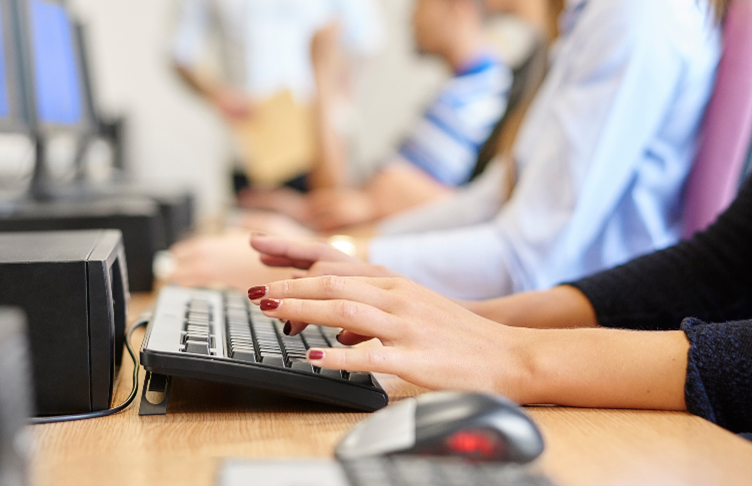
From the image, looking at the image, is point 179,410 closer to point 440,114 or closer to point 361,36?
point 440,114

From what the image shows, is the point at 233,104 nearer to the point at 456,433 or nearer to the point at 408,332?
the point at 408,332

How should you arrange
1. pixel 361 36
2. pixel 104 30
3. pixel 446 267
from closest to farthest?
pixel 446 267 → pixel 361 36 → pixel 104 30

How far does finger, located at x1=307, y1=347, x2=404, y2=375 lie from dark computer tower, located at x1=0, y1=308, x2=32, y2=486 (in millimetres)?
192

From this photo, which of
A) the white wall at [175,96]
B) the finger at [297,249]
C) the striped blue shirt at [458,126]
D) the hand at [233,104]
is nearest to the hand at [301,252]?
the finger at [297,249]

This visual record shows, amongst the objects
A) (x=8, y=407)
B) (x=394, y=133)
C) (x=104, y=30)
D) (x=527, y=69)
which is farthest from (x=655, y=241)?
(x=104, y=30)

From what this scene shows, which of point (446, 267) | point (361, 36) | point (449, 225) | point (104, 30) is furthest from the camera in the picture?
point (104, 30)

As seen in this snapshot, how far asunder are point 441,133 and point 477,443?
5.01 feet

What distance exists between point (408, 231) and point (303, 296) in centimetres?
85

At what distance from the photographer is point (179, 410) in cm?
46

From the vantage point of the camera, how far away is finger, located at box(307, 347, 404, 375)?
44cm

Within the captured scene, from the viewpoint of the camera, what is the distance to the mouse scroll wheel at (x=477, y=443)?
34 centimetres

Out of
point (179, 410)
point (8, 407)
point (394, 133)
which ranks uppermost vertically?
point (8, 407)

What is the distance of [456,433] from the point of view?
0.34 meters

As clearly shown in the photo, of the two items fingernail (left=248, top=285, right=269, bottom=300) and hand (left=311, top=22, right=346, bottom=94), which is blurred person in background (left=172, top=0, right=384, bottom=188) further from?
fingernail (left=248, top=285, right=269, bottom=300)
